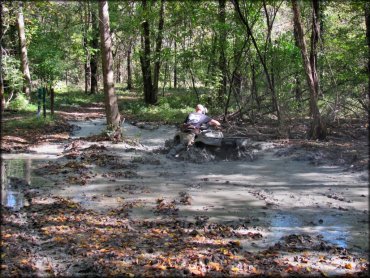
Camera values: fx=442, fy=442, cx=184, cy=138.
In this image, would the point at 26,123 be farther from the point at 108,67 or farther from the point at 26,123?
the point at 108,67

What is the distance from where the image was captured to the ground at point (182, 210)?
16.8ft

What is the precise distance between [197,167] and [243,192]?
2.60 metres

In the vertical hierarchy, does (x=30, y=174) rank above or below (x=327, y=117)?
below

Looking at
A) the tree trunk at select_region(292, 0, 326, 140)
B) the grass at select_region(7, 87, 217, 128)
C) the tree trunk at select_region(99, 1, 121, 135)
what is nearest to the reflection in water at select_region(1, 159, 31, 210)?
the tree trunk at select_region(99, 1, 121, 135)

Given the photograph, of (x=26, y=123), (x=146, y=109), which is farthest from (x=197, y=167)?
(x=146, y=109)

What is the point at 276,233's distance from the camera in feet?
21.0

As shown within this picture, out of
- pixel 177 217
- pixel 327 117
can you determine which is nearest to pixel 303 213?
pixel 177 217

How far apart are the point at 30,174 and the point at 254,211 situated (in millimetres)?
5370

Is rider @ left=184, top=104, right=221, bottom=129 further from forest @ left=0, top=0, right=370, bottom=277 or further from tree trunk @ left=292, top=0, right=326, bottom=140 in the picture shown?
tree trunk @ left=292, top=0, right=326, bottom=140

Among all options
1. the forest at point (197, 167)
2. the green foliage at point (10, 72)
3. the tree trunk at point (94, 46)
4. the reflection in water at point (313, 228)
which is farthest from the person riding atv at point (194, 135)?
the tree trunk at point (94, 46)

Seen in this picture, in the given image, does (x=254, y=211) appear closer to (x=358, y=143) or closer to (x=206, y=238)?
(x=206, y=238)

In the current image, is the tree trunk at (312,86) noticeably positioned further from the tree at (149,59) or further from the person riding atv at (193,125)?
the tree at (149,59)

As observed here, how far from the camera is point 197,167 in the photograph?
37.4 feet

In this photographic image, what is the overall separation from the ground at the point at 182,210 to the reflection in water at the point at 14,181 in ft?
0.09
